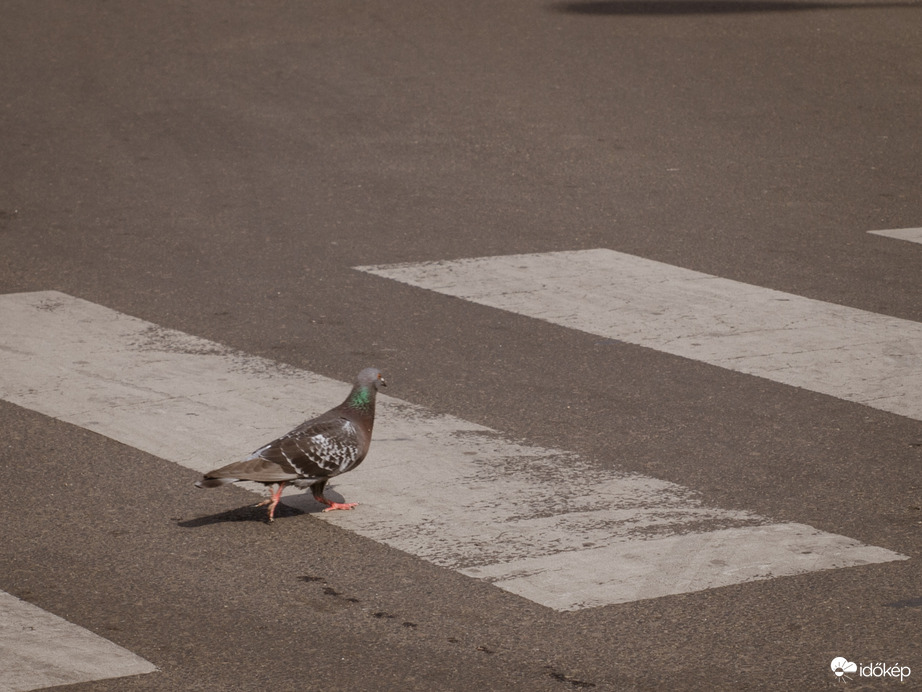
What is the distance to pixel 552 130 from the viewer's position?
47.2 feet

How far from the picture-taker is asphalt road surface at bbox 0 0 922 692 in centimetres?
532

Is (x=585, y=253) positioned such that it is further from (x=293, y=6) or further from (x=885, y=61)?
(x=293, y=6)

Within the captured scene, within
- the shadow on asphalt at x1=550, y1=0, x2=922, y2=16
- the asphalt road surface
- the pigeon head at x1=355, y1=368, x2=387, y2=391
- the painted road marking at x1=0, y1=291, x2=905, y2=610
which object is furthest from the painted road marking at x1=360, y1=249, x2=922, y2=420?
the shadow on asphalt at x1=550, y1=0, x2=922, y2=16

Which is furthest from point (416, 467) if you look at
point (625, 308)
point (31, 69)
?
point (31, 69)

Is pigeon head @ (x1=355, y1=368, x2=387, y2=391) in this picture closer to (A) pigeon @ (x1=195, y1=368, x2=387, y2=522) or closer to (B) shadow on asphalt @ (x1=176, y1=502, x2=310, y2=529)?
(A) pigeon @ (x1=195, y1=368, x2=387, y2=522)

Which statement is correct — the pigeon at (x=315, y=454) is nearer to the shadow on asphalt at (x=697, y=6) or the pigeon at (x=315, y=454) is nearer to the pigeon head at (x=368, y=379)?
the pigeon head at (x=368, y=379)

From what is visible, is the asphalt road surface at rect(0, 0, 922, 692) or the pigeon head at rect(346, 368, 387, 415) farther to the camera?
the pigeon head at rect(346, 368, 387, 415)

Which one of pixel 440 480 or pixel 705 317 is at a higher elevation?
pixel 705 317

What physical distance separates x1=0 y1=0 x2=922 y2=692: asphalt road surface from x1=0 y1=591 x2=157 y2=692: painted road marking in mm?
19

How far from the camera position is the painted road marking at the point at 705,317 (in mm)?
8242

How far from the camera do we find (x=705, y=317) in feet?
30.4

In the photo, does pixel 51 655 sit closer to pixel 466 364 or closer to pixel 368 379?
pixel 368 379

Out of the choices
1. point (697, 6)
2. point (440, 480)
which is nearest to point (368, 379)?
point (440, 480)

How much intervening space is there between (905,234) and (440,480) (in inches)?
234
